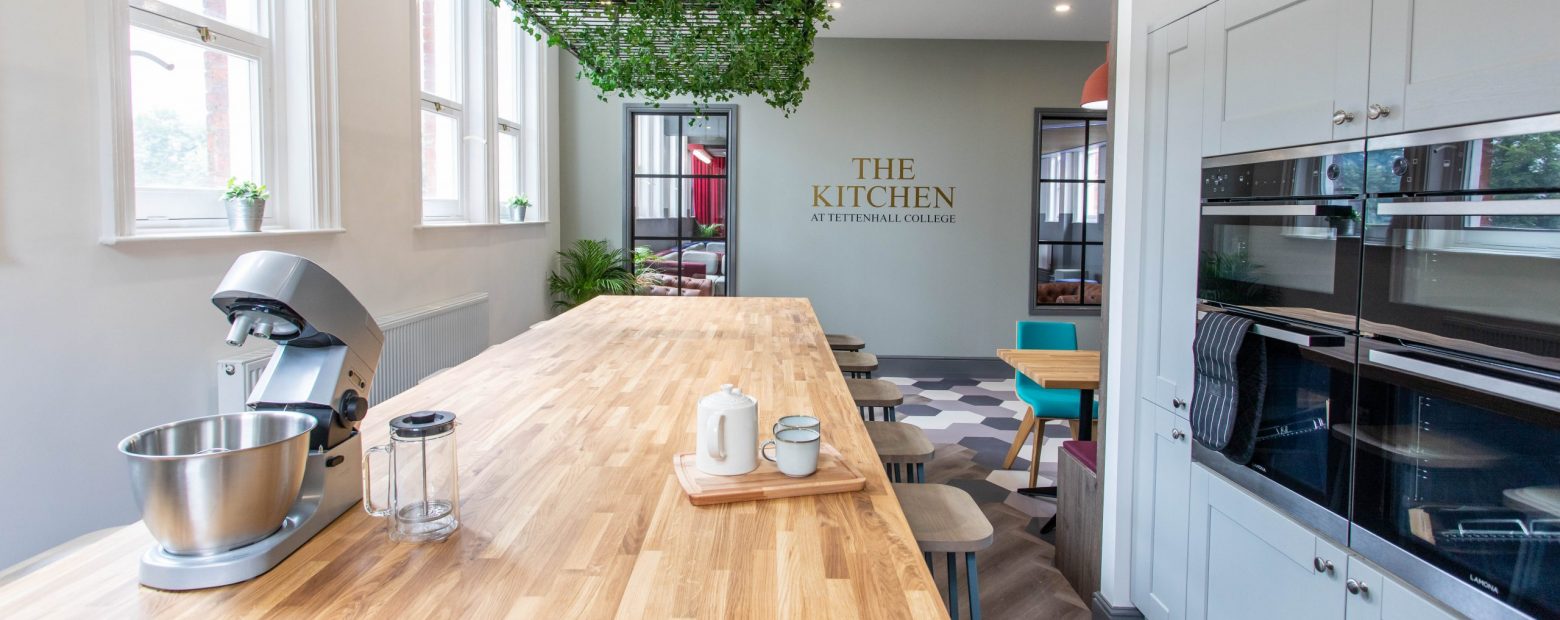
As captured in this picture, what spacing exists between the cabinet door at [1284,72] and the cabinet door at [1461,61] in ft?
0.22

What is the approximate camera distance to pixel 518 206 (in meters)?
7.14

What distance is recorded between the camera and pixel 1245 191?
2168 mm

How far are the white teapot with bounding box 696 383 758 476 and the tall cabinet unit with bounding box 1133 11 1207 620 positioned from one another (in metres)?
1.40

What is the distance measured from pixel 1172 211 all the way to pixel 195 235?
332 cm

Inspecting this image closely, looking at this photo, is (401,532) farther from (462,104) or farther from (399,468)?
(462,104)

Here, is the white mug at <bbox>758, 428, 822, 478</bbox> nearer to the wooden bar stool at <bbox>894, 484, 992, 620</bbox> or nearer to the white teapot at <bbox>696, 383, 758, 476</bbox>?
the white teapot at <bbox>696, 383, 758, 476</bbox>

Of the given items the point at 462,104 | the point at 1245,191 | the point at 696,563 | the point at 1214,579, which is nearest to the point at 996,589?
the point at 1214,579

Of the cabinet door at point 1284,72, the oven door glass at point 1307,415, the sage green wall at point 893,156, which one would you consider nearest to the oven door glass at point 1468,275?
the oven door glass at point 1307,415

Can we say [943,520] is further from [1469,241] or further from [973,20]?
[973,20]

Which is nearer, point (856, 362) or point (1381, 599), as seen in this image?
point (1381, 599)

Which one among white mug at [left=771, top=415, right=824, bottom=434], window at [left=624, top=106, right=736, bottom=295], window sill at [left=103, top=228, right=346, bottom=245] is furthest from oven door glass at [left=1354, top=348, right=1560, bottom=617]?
window at [left=624, top=106, right=736, bottom=295]

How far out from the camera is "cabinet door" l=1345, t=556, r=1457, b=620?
1.65m

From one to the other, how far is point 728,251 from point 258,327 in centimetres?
679

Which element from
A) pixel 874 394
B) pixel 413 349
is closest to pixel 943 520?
pixel 874 394
